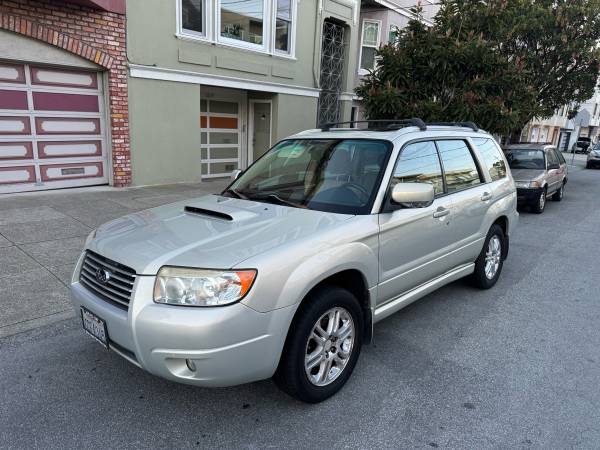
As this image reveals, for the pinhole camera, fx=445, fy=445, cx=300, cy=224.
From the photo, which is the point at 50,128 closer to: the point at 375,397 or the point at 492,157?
the point at 492,157

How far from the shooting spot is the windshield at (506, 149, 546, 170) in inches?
440

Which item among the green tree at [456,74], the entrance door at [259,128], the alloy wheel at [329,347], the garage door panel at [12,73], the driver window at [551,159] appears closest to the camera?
the alloy wheel at [329,347]

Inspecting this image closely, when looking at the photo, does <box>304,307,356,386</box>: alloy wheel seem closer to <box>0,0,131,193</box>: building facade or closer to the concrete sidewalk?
the concrete sidewalk

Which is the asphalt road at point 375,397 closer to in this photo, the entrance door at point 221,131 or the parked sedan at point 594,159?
the entrance door at point 221,131

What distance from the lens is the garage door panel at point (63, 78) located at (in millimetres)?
8500

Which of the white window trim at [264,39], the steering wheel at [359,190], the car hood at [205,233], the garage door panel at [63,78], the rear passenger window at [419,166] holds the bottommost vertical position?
the car hood at [205,233]

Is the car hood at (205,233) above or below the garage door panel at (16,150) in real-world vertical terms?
above

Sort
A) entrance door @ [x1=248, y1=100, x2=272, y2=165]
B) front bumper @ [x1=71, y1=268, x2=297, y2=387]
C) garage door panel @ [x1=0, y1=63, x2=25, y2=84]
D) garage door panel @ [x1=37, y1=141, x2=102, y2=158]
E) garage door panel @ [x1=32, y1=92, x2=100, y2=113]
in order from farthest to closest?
entrance door @ [x1=248, y1=100, x2=272, y2=165], garage door panel @ [x1=37, y1=141, x2=102, y2=158], garage door panel @ [x1=32, y1=92, x2=100, y2=113], garage door panel @ [x1=0, y1=63, x2=25, y2=84], front bumper @ [x1=71, y1=268, x2=297, y2=387]

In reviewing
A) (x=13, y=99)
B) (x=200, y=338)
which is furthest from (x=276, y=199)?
(x=13, y=99)

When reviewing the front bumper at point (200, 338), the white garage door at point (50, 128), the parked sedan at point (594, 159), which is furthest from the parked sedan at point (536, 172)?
the parked sedan at point (594, 159)

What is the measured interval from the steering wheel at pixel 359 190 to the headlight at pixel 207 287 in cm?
123

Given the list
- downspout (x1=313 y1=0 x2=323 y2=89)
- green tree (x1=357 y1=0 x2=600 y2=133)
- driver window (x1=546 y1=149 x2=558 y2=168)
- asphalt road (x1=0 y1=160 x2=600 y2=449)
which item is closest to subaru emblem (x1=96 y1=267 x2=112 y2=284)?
asphalt road (x1=0 y1=160 x2=600 y2=449)

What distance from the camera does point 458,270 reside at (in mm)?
4441

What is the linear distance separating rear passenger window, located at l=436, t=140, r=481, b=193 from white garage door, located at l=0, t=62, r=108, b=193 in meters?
7.83
